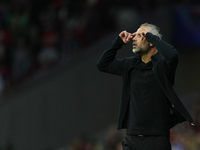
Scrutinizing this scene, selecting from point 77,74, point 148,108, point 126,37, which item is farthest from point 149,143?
point 77,74

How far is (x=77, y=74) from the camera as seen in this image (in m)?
11.5

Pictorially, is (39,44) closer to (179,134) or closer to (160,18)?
(160,18)

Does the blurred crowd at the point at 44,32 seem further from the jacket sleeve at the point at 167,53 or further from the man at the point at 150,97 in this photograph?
the jacket sleeve at the point at 167,53

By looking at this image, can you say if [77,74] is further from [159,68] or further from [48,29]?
[159,68]

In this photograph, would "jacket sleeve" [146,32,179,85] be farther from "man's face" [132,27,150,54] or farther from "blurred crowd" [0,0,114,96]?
"blurred crowd" [0,0,114,96]

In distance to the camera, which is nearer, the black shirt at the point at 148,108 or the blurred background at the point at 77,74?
the black shirt at the point at 148,108

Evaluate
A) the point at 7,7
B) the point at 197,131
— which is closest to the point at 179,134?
the point at 197,131

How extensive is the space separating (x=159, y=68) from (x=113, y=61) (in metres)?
0.58

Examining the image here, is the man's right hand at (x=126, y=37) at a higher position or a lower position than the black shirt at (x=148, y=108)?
higher

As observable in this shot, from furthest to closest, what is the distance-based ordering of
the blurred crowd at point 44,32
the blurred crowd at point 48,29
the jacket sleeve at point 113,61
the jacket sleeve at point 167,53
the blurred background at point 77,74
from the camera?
the blurred crowd at point 44,32 < the blurred crowd at point 48,29 < the blurred background at point 77,74 < the jacket sleeve at point 113,61 < the jacket sleeve at point 167,53

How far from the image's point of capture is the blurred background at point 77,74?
408 inches

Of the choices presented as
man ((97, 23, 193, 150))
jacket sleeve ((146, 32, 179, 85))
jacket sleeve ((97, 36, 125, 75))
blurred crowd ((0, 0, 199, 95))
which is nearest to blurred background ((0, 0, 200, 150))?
blurred crowd ((0, 0, 199, 95))

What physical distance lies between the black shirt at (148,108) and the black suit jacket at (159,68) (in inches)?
3.2

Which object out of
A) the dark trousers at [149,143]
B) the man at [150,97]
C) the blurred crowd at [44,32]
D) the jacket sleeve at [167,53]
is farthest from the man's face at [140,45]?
the blurred crowd at [44,32]
